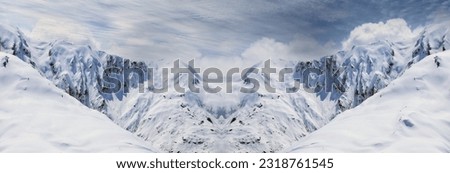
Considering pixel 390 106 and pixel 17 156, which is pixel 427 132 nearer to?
pixel 390 106

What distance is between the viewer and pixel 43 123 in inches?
2842

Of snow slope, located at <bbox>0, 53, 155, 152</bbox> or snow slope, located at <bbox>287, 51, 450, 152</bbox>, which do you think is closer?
snow slope, located at <bbox>287, 51, 450, 152</bbox>

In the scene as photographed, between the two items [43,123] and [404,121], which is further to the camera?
[43,123]

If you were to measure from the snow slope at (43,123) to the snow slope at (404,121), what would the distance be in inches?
942

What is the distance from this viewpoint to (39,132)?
65.8 meters

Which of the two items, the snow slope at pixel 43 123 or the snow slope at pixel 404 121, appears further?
the snow slope at pixel 43 123

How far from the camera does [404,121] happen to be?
59.1 meters

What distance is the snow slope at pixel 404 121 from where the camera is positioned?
167 feet

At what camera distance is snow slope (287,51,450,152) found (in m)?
50.8

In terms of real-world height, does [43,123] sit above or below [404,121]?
below

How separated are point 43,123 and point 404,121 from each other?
52.7 metres

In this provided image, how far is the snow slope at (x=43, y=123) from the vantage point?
5772cm

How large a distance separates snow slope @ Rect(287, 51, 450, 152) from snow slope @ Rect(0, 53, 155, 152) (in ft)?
78.5

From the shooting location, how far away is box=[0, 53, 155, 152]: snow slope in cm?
5772
